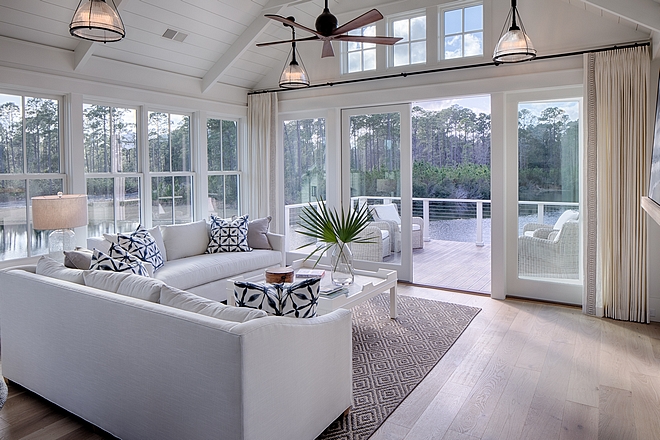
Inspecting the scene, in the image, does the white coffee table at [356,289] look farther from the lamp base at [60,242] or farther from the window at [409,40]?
the window at [409,40]

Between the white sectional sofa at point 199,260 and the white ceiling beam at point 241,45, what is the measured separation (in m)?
1.87

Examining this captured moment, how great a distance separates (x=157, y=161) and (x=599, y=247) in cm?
482

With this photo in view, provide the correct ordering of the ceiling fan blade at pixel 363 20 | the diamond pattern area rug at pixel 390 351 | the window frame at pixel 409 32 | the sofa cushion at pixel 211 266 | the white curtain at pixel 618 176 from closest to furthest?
the diamond pattern area rug at pixel 390 351 → the ceiling fan blade at pixel 363 20 → the white curtain at pixel 618 176 → the sofa cushion at pixel 211 266 → the window frame at pixel 409 32

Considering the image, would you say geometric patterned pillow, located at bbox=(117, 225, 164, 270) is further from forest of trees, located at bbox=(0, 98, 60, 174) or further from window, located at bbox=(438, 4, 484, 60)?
window, located at bbox=(438, 4, 484, 60)

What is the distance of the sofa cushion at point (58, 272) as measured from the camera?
2.73m

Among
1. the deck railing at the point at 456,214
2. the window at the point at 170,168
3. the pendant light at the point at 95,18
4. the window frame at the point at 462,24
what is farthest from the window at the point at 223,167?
the pendant light at the point at 95,18

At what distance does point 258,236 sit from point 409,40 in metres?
2.89

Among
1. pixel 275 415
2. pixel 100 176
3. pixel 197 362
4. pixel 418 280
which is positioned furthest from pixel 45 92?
pixel 418 280

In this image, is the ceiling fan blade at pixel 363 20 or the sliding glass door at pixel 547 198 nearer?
the ceiling fan blade at pixel 363 20

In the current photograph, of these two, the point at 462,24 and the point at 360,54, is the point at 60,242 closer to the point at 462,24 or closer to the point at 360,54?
the point at 360,54

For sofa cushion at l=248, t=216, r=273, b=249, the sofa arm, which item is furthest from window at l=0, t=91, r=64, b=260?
the sofa arm

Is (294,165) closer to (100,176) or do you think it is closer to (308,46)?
(308,46)

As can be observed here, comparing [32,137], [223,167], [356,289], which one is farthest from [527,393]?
[223,167]

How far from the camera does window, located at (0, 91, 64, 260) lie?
164 inches
